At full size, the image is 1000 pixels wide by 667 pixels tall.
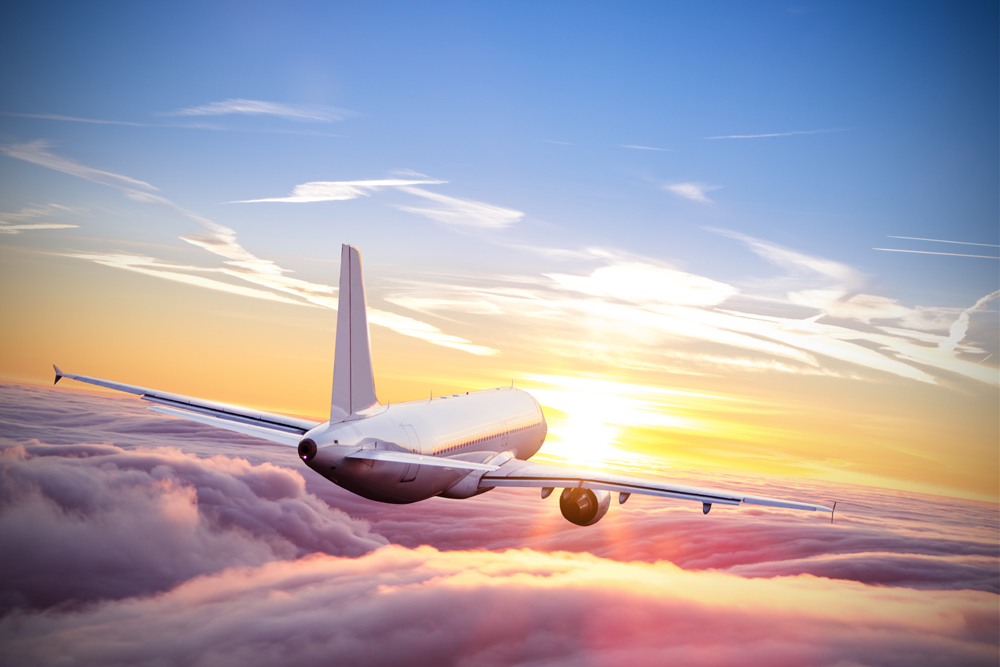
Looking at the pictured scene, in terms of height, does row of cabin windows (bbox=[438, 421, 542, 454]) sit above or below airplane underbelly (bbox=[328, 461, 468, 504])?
above

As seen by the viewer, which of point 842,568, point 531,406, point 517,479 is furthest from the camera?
point 531,406

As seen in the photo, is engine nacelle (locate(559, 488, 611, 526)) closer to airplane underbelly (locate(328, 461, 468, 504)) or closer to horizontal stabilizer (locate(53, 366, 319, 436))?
airplane underbelly (locate(328, 461, 468, 504))

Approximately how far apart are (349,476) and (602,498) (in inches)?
500

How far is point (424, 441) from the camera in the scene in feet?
90.6

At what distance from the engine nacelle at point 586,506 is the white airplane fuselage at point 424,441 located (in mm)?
4919

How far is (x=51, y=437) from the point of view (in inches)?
3073

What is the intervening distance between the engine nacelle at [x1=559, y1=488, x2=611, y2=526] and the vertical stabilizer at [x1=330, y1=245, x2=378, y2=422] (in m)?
11.4

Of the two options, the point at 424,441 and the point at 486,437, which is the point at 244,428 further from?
the point at 486,437

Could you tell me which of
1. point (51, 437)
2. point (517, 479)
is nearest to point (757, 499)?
point (517, 479)

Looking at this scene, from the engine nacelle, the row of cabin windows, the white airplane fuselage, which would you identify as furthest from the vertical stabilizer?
the engine nacelle

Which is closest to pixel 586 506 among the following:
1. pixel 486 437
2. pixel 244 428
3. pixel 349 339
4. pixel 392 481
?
pixel 486 437

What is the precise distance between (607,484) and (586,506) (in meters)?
4.12

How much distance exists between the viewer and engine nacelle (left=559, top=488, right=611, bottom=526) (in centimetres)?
2858

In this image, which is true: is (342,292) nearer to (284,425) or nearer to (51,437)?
(284,425)
